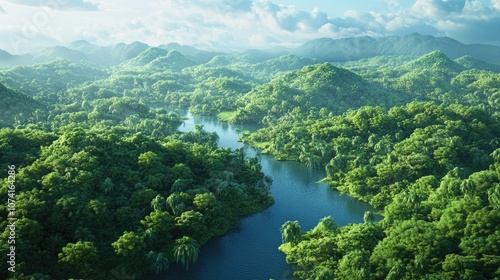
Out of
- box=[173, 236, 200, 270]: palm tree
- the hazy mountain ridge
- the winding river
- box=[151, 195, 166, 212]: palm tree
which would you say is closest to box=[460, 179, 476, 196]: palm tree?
the winding river

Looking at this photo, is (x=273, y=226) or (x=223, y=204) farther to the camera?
(x=223, y=204)

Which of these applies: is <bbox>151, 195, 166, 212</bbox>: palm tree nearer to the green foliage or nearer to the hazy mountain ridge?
the green foliage

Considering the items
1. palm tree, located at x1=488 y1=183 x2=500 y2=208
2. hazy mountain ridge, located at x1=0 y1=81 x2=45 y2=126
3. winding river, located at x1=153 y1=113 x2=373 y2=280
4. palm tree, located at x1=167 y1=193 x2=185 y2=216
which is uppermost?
hazy mountain ridge, located at x1=0 y1=81 x2=45 y2=126

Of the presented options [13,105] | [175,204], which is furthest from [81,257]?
[13,105]

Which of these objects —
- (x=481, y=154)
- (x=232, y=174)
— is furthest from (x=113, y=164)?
(x=481, y=154)

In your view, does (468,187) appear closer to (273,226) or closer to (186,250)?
(273,226)

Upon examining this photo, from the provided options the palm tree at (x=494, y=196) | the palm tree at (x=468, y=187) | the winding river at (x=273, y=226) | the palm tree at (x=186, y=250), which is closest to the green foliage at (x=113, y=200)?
the palm tree at (x=186, y=250)

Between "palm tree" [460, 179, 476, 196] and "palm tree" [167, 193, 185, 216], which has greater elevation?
"palm tree" [167, 193, 185, 216]
